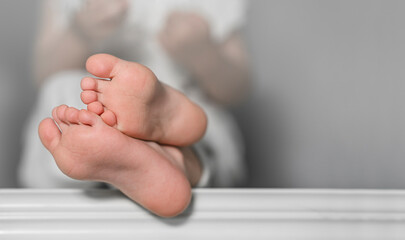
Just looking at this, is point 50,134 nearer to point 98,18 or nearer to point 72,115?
point 72,115

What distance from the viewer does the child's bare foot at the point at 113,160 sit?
19.3 inches

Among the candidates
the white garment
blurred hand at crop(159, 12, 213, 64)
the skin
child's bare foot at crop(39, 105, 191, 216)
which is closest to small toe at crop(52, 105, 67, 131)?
child's bare foot at crop(39, 105, 191, 216)

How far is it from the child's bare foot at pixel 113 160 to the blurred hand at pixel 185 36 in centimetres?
87

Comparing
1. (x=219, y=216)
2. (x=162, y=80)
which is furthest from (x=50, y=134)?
(x=162, y=80)

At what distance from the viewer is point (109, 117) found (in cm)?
52

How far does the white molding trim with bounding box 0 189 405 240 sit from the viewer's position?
0.52m

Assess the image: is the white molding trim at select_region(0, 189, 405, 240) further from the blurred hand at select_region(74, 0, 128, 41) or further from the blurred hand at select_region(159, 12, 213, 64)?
the blurred hand at select_region(74, 0, 128, 41)

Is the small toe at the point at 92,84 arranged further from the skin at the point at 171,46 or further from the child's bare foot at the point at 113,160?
the skin at the point at 171,46

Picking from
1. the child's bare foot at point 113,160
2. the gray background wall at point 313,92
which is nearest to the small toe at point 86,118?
the child's bare foot at point 113,160

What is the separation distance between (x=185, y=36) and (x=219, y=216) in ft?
3.05

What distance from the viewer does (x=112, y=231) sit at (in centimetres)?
53

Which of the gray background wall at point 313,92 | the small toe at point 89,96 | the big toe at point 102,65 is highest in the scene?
the big toe at point 102,65

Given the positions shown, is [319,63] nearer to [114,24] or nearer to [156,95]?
[114,24]

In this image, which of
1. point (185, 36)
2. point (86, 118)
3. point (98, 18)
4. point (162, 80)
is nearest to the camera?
point (86, 118)
